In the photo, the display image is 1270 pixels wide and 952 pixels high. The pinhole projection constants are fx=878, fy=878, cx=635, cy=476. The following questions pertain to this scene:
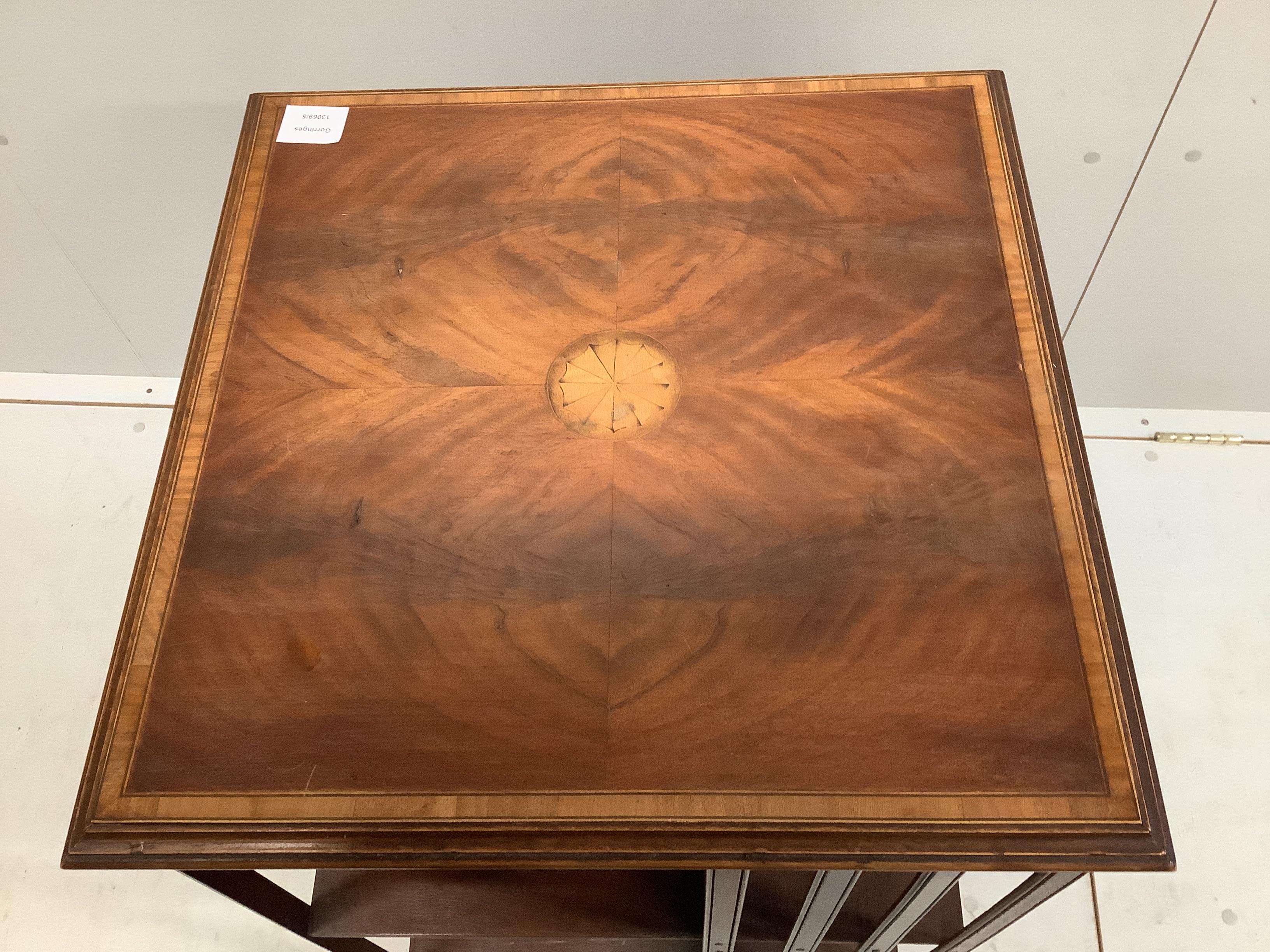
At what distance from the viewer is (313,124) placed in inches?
39.3

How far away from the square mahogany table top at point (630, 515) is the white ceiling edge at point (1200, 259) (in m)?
0.55

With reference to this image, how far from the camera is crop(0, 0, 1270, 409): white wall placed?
1207 mm

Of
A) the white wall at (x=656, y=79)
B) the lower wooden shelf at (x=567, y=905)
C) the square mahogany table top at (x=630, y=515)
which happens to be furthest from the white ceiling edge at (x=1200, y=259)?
the lower wooden shelf at (x=567, y=905)

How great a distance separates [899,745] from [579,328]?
0.47 meters

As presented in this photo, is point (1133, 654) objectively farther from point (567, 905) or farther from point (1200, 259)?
point (567, 905)

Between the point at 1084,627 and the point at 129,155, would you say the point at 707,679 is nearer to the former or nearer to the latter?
the point at 1084,627

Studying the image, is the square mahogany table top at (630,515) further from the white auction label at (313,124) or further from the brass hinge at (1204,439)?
the brass hinge at (1204,439)

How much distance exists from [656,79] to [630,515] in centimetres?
82

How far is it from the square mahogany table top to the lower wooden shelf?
440 mm

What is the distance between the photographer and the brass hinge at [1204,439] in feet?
5.51

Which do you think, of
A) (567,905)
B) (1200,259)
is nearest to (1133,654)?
(1200,259)

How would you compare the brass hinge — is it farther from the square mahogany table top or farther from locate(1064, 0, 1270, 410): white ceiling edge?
the square mahogany table top

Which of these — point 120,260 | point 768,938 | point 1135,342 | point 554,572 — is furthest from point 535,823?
point 1135,342

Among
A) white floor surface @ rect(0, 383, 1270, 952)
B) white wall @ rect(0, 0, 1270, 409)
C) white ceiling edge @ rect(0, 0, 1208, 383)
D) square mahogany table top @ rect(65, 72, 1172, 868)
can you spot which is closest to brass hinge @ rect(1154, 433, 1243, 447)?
white floor surface @ rect(0, 383, 1270, 952)
